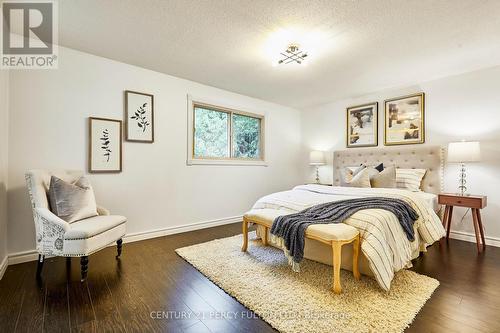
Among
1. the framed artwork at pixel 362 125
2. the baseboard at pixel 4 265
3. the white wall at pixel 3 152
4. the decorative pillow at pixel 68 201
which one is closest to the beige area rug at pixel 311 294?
the decorative pillow at pixel 68 201

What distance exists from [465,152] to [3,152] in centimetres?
521

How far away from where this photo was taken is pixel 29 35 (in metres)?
2.44

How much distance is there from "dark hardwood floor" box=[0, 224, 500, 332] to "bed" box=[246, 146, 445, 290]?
1.05ft

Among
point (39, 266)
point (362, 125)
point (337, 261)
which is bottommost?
point (39, 266)

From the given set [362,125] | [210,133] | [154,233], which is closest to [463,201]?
[362,125]

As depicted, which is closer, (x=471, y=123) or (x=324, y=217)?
(x=324, y=217)

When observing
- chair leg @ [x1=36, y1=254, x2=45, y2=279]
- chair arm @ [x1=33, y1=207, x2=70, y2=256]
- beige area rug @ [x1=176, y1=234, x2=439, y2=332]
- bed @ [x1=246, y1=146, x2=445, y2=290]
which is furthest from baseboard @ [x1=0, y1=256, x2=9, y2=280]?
bed @ [x1=246, y1=146, x2=445, y2=290]

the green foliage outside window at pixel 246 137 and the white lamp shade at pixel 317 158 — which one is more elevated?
the green foliage outside window at pixel 246 137

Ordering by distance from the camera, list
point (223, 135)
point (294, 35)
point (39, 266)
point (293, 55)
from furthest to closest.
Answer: point (223, 135) → point (293, 55) → point (294, 35) → point (39, 266)

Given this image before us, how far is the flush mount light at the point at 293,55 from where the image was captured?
2.64 m

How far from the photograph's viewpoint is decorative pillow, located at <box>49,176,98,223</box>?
2.21m

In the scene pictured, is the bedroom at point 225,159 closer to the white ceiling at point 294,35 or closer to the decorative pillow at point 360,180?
the white ceiling at point 294,35

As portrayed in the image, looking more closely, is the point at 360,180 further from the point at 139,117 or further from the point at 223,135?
the point at 139,117

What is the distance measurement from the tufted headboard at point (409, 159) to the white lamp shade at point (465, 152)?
416mm
